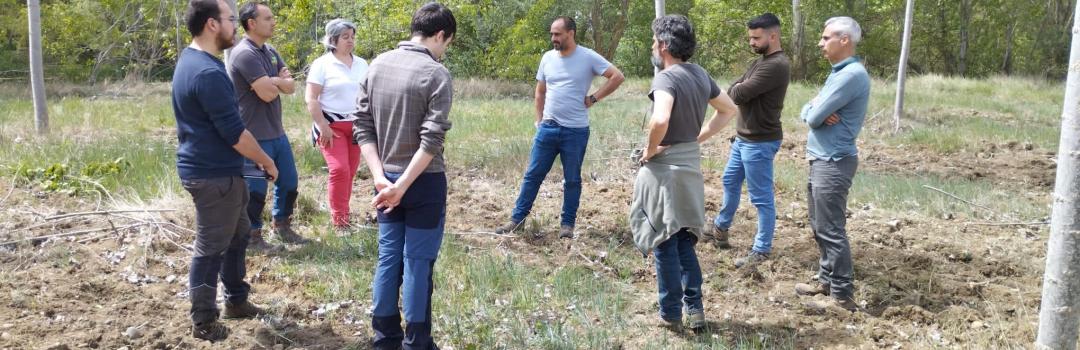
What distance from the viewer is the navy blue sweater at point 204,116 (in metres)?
3.75

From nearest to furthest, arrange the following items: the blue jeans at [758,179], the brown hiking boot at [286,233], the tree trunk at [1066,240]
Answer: the tree trunk at [1066,240], the blue jeans at [758,179], the brown hiking boot at [286,233]

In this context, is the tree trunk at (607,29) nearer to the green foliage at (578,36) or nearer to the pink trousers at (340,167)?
the green foliage at (578,36)

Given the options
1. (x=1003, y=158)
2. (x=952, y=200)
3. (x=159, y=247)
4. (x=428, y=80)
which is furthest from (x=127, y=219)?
(x=1003, y=158)

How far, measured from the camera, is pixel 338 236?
610 cm

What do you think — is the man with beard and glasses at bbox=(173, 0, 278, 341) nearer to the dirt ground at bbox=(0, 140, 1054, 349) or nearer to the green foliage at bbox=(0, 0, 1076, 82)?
the dirt ground at bbox=(0, 140, 1054, 349)

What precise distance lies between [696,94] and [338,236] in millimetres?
3092

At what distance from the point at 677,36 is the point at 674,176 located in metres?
0.76

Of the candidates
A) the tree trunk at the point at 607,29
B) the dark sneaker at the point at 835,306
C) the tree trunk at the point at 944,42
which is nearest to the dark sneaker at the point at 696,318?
the dark sneaker at the point at 835,306

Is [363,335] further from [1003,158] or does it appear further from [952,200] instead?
[1003,158]

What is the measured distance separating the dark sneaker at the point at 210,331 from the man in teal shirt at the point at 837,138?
11.4ft

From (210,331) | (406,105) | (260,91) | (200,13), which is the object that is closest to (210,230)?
(210,331)

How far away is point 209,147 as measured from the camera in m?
3.89

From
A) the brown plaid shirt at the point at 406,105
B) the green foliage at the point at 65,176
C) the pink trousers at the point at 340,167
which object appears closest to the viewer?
the brown plaid shirt at the point at 406,105

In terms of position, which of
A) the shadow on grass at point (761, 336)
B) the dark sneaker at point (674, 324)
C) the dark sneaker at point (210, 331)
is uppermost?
the dark sneaker at point (210, 331)
